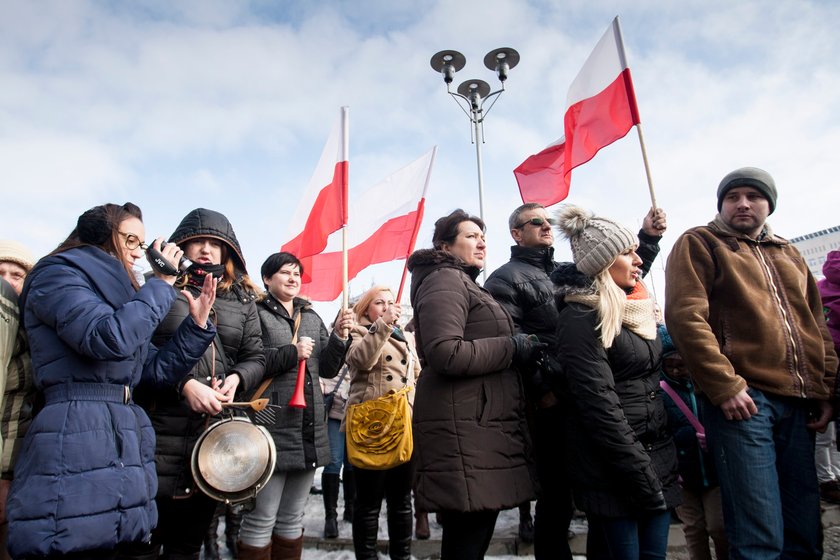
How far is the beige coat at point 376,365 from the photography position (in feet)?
12.5

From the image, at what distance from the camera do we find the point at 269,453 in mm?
2805

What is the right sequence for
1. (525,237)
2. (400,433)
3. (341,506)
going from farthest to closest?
(341,506)
(525,237)
(400,433)

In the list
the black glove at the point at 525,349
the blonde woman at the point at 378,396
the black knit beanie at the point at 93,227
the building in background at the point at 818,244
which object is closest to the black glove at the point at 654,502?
the black glove at the point at 525,349

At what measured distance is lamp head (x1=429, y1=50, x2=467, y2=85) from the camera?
990cm

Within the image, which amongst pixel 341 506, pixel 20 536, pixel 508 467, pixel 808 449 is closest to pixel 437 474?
pixel 508 467

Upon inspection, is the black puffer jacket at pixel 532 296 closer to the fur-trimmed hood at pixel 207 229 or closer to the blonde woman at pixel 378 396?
the blonde woman at pixel 378 396

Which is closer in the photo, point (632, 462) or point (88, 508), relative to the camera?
point (88, 508)

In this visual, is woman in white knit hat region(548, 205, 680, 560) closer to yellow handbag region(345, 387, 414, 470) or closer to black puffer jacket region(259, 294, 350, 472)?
yellow handbag region(345, 387, 414, 470)

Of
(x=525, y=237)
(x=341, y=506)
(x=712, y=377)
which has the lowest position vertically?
(x=341, y=506)

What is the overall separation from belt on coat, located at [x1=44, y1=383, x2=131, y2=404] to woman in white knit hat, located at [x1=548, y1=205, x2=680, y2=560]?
193 centimetres

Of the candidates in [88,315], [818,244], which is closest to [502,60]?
[88,315]

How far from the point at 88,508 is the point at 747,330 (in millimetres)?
2971

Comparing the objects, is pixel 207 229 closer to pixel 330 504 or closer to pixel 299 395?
pixel 299 395

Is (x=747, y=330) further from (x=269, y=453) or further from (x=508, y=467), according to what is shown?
(x=269, y=453)
